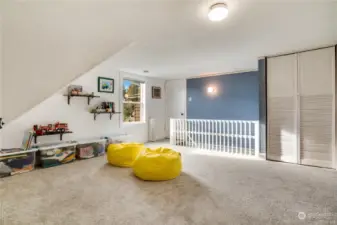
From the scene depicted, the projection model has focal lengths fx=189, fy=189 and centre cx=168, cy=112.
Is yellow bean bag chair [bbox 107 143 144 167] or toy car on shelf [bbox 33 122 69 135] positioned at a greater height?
toy car on shelf [bbox 33 122 69 135]

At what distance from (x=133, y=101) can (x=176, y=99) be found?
1.61 meters

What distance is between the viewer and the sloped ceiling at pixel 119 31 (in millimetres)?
1868

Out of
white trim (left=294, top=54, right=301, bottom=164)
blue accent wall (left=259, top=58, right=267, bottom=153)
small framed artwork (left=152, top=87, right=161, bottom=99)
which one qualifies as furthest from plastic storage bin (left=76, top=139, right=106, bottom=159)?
white trim (left=294, top=54, right=301, bottom=164)

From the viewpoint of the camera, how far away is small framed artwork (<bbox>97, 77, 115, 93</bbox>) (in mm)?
4711

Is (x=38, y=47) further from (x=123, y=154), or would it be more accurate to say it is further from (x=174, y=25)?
(x=123, y=154)

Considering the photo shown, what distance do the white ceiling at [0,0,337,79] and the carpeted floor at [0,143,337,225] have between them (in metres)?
1.75

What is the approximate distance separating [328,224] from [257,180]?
42.9 inches

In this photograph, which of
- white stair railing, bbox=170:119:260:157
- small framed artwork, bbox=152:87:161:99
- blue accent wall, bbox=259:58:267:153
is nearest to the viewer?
blue accent wall, bbox=259:58:267:153

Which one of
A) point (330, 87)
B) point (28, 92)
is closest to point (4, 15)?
point (28, 92)

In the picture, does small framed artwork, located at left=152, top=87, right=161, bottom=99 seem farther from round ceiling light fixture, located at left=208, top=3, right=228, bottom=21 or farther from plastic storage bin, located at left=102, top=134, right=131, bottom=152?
round ceiling light fixture, located at left=208, top=3, right=228, bottom=21

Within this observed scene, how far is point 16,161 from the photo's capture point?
3.07 m

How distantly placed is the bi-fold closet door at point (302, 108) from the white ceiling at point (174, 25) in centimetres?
32

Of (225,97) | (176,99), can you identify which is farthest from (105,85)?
(225,97)

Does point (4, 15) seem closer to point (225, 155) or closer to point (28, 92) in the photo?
point (28, 92)
